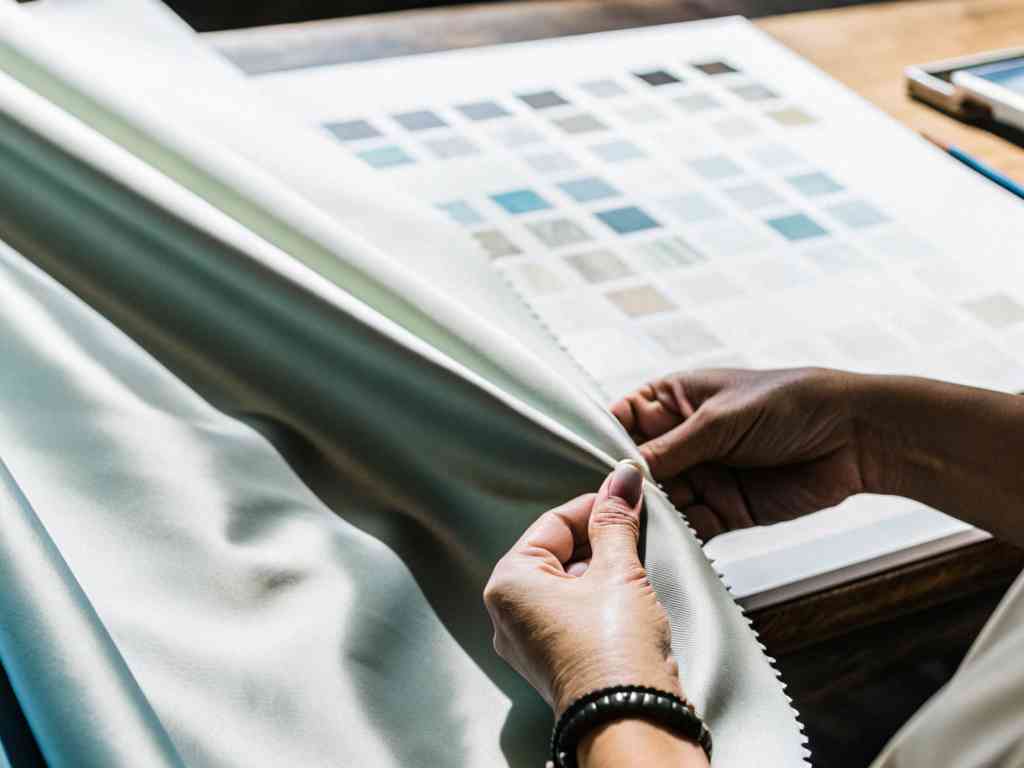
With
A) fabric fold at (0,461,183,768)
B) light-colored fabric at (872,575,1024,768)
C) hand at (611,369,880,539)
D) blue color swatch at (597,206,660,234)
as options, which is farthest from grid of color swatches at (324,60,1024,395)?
fabric fold at (0,461,183,768)

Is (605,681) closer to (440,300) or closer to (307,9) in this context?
(440,300)

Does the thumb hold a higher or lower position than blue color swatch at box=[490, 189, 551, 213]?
higher

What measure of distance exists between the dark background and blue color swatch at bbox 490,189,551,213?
0.59m

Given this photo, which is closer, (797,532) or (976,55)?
(797,532)

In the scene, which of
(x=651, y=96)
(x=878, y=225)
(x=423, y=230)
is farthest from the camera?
(x=651, y=96)

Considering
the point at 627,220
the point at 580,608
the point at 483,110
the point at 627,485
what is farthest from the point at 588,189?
the point at 580,608

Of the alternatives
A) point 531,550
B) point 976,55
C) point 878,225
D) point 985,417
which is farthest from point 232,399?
point 976,55

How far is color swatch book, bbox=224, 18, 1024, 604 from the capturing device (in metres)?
0.99

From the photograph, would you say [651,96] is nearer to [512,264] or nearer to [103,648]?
[512,264]

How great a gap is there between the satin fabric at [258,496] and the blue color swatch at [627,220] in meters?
0.41

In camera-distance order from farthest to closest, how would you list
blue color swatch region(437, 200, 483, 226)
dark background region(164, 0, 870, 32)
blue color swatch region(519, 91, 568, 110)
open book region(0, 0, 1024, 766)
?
dark background region(164, 0, 870, 32), blue color swatch region(519, 91, 568, 110), blue color swatch region(437, 200, 483, 226), open book region(0, 0, 1024, 766)

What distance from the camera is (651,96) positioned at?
4.56 ft

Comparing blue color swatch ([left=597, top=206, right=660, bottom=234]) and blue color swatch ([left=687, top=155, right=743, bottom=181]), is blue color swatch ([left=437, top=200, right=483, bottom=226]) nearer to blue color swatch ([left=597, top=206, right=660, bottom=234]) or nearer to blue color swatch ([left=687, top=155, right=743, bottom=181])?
blue color swatch ([left=597, top=206, right=660, bottom=234])

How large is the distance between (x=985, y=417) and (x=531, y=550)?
14.6 inches
